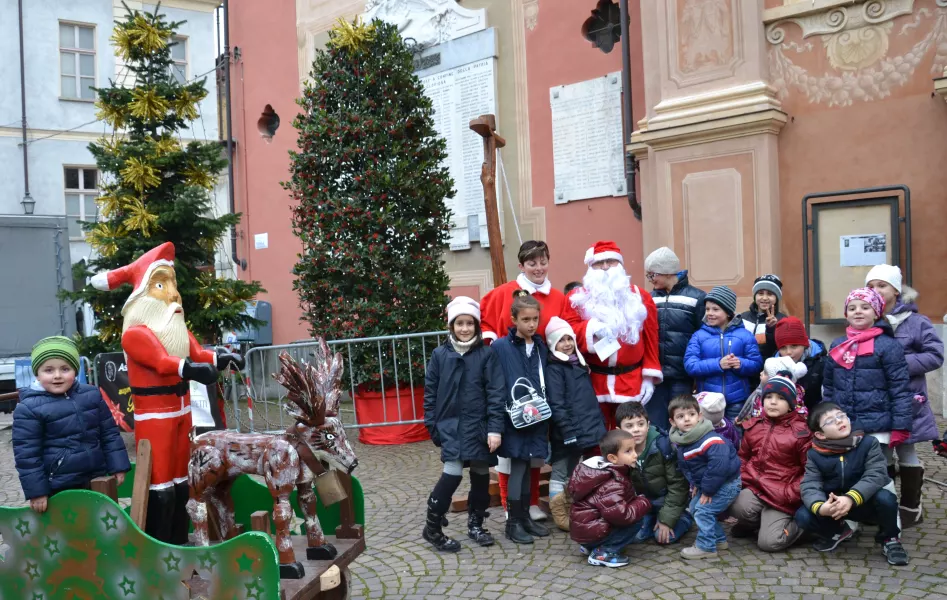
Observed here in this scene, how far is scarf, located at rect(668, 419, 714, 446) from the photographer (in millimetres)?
4453

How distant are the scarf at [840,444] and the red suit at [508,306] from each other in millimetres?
1658

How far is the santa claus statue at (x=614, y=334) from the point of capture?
497cm

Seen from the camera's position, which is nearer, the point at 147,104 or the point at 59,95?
the point at 147,104

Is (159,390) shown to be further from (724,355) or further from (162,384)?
(724,355)

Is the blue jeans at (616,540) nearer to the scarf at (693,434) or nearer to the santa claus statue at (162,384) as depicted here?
the scarf at (693,434)

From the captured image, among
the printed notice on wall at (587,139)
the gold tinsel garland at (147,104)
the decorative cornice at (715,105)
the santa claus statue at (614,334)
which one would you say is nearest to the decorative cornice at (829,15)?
the decorative cornice at (715,105)

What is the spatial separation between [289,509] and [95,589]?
0.77 m

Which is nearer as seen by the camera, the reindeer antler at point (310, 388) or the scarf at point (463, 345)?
the reindeer antler at point (310, 388)

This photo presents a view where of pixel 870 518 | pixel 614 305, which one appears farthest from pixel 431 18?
pixel 870 518

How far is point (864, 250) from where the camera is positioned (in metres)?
7.60

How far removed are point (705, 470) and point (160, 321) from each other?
291 centimetres

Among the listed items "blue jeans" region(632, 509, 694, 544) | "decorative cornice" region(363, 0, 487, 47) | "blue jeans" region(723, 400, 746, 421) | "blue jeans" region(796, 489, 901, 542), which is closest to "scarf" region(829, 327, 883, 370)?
"blue jeans" region(723, 400, 746, 421)

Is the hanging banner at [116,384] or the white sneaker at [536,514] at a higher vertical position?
the hanging banner at [116,384]

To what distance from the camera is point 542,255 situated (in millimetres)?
5082
